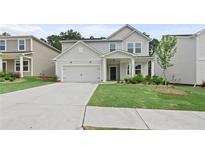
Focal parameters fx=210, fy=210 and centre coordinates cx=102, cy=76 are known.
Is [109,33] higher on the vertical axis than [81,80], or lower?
higher

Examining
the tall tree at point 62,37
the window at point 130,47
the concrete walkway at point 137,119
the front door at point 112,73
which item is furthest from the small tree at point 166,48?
the tall tree at point 62,37

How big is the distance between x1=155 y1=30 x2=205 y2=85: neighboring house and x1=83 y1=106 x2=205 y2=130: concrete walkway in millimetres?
15848

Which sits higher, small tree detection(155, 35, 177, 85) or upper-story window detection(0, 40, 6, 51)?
upper-story window detection(0, 40, 6, 51)

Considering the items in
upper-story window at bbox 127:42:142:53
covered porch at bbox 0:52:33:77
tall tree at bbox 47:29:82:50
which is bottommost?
covered porch at bbox 0:52:33:77

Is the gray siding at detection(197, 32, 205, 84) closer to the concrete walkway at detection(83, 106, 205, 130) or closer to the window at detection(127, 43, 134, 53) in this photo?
the window at detection(127, 43, 134, 53)

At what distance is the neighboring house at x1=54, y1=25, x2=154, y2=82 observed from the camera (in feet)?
79.6

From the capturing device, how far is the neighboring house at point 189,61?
2239 centimetres

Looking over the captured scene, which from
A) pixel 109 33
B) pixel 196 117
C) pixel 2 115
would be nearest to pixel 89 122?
pixel 2 115

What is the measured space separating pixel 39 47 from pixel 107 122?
2466 centimetres

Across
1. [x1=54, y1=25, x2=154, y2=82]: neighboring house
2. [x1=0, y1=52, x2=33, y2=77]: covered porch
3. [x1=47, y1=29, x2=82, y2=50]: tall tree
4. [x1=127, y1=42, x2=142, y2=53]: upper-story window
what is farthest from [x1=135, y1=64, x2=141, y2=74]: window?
[x1=47, y1=29, x2=82, y2=50]: tall tree

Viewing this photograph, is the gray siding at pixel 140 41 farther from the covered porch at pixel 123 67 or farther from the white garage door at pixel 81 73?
the white garage door at pixel 81 73

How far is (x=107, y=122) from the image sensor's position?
21.4ft

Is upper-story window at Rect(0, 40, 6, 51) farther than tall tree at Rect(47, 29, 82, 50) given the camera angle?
No
